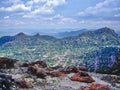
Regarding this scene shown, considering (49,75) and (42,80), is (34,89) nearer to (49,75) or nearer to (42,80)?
(42,80)

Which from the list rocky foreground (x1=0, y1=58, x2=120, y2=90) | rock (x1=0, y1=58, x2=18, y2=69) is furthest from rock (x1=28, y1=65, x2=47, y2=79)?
rock (x1=0, y1=58, x2=18, y2=69)

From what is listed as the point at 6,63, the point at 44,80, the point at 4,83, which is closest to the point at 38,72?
the point at 44,80

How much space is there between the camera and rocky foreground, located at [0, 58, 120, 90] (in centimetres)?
3437

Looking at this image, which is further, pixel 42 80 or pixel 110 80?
pixel 110 80

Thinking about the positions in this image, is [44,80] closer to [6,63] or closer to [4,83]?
[4,83]

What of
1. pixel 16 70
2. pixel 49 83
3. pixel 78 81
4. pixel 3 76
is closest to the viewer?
pixel 3 76

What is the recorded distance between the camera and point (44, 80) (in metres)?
39.8

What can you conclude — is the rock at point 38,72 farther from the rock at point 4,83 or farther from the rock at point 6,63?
the rock at point 4,83

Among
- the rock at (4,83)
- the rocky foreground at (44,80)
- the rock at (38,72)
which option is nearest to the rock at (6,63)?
the rocky foreground at (44,80)

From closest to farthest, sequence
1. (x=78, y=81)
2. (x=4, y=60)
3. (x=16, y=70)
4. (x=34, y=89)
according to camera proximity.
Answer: (x=34, y=89)
(x=78, y=81)
(x=16, y=70)
(x=4, y=60)

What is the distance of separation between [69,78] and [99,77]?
7.48m

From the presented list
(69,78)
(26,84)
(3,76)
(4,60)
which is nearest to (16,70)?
(4,60)

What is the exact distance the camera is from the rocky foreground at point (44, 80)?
113ft

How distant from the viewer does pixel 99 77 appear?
163ft
